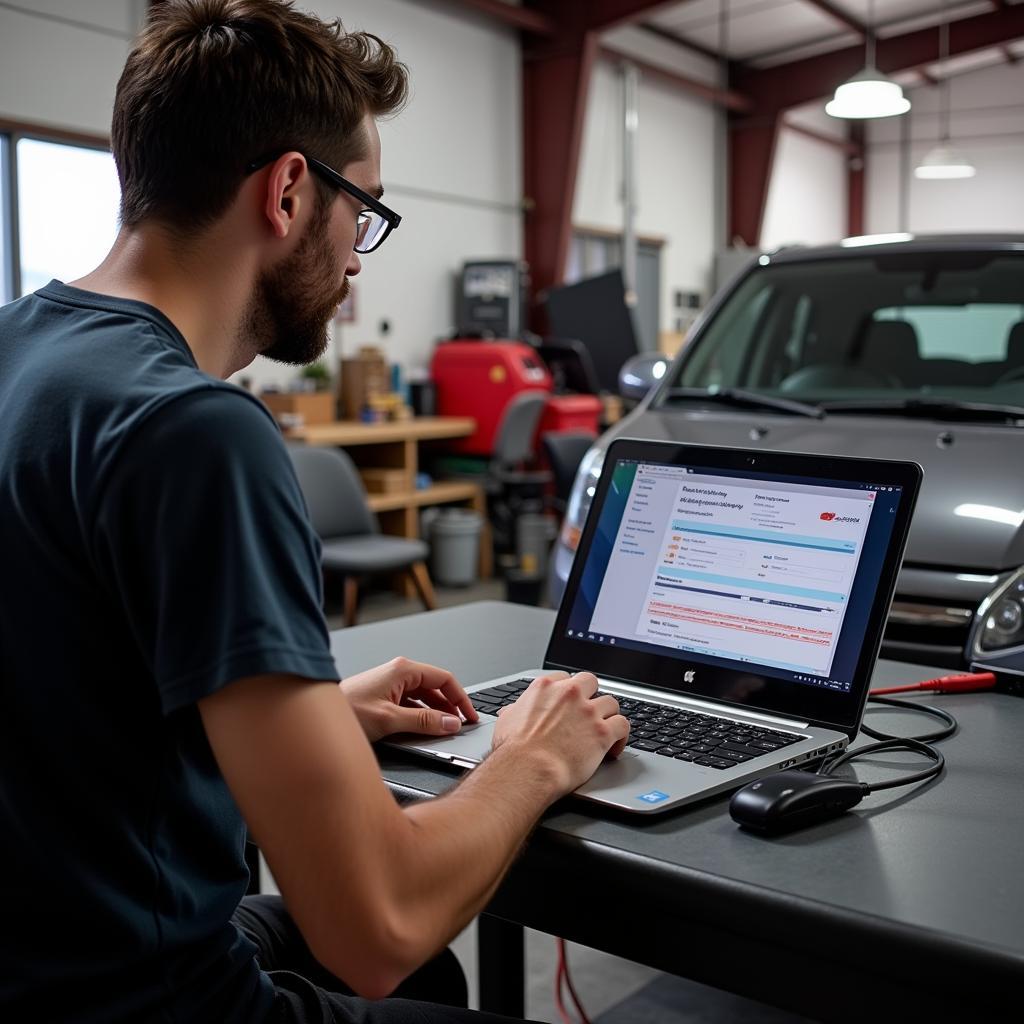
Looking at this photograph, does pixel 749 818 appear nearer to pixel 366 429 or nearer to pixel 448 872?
pixel 448 872

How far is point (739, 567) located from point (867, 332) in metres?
1.96

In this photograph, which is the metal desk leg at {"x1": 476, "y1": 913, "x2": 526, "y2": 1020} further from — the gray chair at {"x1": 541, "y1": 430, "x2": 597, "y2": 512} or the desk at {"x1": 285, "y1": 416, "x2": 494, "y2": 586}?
the desk at {"x1": 285, "y1": 416, "x2": 494, "y2": 586}

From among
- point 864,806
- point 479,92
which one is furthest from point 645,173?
point 864,806

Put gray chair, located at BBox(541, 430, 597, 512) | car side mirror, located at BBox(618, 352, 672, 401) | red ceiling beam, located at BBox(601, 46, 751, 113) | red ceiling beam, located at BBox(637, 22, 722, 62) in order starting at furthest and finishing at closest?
red ceiling beam, located at BBox(637, 22, 722, 62)
red ceiling beam, located at BBox(601, 46, 751, 113)
gray chair, located at BBox(541, 430, 597, 512)
car side mirror, located at BBox(618, 352, 672, 401)

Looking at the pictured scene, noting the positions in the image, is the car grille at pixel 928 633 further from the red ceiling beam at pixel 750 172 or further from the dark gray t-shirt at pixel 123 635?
the red ceiling beam at pixel 750 172

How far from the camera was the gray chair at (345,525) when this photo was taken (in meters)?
4.69

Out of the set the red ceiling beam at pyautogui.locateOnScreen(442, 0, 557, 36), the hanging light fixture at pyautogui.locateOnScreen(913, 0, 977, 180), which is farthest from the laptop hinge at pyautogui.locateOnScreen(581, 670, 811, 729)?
the hanging light fixture at pyautogui.locateOnScreen(913, 0, 977, 180)

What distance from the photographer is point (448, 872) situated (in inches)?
34.8

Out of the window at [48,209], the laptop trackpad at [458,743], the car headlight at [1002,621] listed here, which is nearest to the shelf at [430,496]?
the window at [48,209]

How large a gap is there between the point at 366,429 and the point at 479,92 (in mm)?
3154

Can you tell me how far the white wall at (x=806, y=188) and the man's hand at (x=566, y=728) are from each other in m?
11.4

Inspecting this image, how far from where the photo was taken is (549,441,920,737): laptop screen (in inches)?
47.8

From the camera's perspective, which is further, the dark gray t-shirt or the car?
the car

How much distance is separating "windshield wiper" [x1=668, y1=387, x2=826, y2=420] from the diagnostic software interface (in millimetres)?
1358
